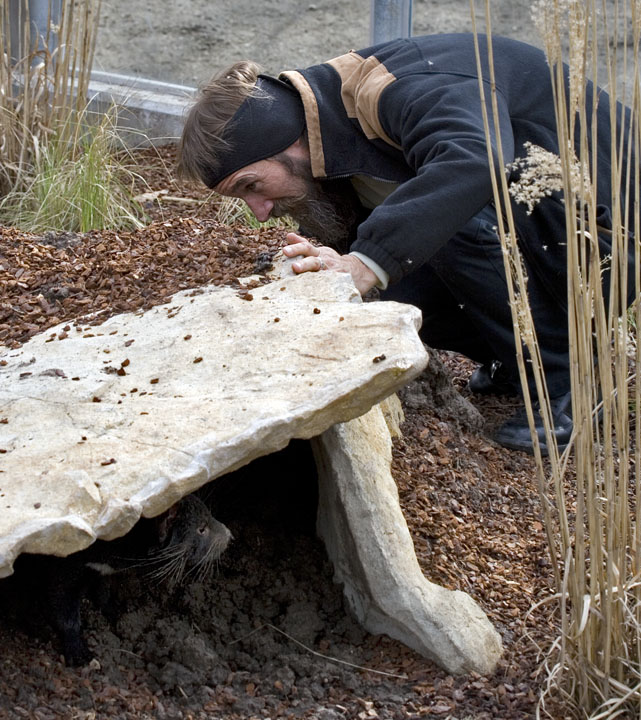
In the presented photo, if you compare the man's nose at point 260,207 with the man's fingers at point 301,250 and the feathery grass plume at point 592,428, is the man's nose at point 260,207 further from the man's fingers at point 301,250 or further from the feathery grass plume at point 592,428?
the feathery grass plume at point 592,428

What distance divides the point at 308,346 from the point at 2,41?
11.1 feet

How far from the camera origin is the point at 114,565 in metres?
2.67

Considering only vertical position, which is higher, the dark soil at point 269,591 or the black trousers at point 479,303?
the black trousers at point 479,303

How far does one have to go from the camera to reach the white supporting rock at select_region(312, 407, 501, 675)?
8.02 ft

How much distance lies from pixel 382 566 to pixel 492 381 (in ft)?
5.04

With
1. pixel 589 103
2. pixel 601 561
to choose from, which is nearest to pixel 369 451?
pixel 601 561

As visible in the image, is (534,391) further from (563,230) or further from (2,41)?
(2,41)

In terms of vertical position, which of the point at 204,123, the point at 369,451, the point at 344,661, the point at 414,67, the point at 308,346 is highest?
the point at 414,67

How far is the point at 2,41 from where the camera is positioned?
16.4 ft

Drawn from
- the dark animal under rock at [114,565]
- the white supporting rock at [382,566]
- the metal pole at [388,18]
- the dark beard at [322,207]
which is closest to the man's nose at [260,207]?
the dark beard at [322,207]

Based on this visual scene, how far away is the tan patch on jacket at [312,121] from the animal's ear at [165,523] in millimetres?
1197

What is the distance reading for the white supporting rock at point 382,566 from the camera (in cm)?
244

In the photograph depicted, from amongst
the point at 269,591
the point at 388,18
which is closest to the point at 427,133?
the point at 269,591

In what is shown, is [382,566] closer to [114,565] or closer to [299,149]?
[114,565]
